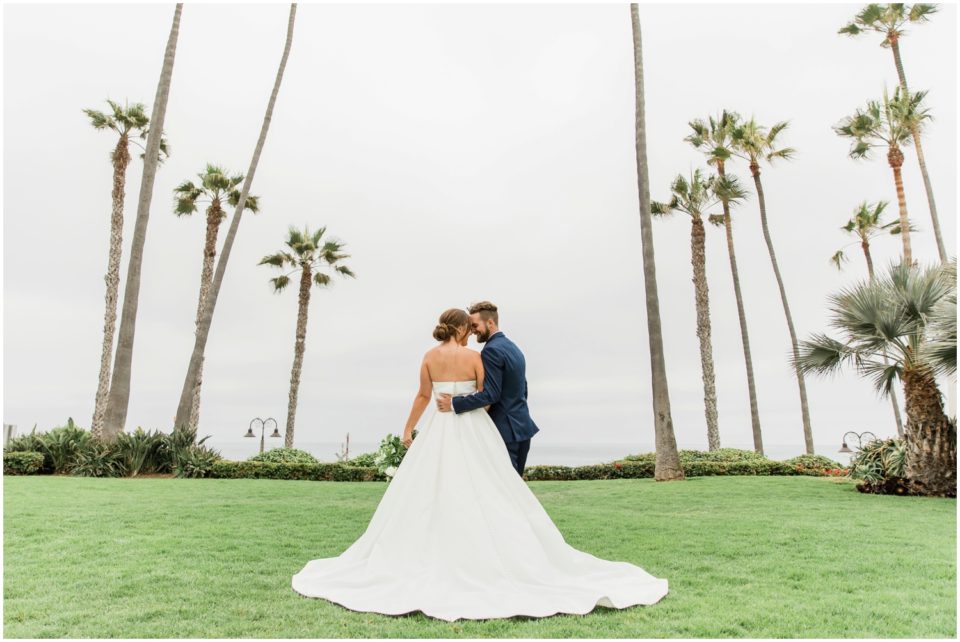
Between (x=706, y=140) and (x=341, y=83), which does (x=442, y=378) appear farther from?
(x=706, y=140)

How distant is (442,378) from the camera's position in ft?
20.1

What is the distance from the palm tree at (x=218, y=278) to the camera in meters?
20.6

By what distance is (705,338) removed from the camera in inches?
1022

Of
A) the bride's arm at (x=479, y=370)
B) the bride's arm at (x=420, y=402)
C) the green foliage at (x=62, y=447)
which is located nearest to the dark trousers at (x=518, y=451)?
the bride's arm at (x=479, y=370)

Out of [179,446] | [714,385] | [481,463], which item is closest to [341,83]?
[179,446]

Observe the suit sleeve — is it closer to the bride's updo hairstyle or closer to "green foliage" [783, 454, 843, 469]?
the bride's updo hairstyle

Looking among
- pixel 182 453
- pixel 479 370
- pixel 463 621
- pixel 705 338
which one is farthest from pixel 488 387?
pixel 705 338

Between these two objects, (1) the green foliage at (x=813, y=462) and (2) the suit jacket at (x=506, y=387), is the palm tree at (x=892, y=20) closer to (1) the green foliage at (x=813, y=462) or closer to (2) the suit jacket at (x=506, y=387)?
(1) the green foliage at (x=813, y=462)

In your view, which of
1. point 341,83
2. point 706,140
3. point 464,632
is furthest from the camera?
point 706,140

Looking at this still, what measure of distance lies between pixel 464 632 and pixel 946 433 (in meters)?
14.1

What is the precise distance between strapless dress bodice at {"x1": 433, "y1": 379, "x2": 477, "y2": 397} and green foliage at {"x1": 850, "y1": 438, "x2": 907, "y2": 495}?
12.6 m

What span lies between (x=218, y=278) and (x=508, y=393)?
17.8 metres

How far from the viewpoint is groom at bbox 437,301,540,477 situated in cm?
602

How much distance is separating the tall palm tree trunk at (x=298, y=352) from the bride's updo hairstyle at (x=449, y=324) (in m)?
22.0
